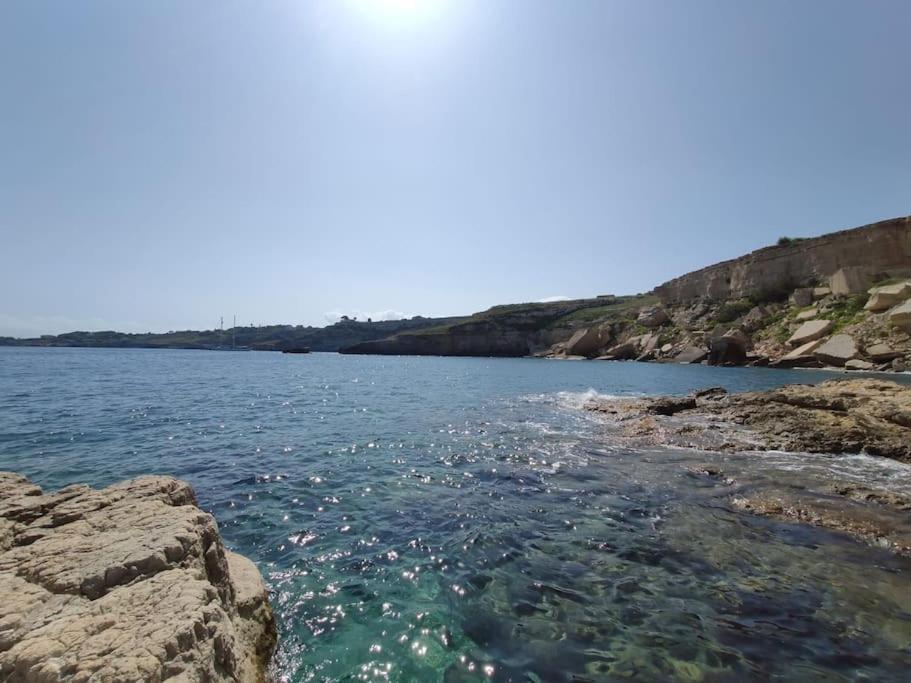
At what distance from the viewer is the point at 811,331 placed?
5472 cm

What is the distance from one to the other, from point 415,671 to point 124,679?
3097 millimetres

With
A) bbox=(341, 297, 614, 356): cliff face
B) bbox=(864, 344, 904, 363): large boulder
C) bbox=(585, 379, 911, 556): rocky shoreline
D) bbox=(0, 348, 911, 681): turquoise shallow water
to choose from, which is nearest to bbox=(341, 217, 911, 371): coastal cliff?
bbox=(864, 344, 904, 363): large boulder

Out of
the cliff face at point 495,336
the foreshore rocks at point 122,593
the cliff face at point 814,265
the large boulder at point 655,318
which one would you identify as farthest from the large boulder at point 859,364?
the cliff face at point 495,336

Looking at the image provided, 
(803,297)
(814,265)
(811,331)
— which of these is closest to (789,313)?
(803,297)

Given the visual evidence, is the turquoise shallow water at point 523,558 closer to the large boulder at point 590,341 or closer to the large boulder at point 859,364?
the large boulder at point 859,364

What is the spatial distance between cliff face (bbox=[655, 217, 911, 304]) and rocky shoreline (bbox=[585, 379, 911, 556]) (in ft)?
178

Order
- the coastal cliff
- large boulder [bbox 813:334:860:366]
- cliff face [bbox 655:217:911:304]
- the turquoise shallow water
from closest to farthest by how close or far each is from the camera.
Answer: the turquoise shallow water → large boulder [bbox 813:334:860:366] → the coastal cliff → cliff face [bbox 655:217:911:304]

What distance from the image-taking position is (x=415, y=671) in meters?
4.84

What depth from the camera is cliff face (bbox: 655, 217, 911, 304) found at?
187 feet

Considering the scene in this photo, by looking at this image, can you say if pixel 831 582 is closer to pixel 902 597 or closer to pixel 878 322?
pixel 902 597

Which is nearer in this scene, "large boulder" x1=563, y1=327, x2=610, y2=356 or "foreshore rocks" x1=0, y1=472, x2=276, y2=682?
"foreshore rocks" x1=0, y1=472, x2=276, y2=682

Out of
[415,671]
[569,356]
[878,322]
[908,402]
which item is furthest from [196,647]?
[569,356]

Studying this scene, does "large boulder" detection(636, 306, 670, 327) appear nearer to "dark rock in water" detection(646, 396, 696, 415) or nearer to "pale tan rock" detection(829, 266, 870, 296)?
"pale tan rock" detection(829, 266, 870, 296)

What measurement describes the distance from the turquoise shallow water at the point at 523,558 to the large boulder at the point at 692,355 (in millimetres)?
60913
